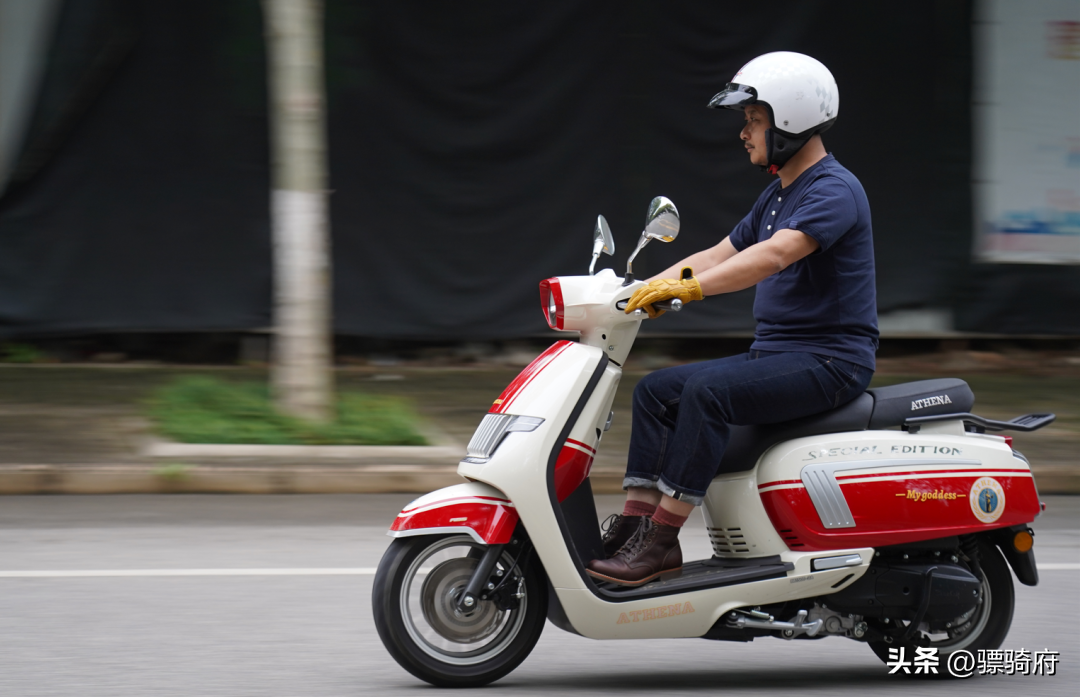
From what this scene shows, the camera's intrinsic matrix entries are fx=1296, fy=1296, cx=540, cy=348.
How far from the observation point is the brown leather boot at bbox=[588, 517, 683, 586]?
3879mm

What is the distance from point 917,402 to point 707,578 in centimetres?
87

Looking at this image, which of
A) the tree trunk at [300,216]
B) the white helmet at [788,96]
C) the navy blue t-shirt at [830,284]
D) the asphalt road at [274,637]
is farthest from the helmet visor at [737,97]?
the tree trunk at [300,216]

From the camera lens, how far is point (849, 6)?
11.0 metres

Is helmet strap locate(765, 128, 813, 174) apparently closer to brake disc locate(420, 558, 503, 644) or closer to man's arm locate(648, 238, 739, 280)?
man's arm locate(648, 238, 739, 280)

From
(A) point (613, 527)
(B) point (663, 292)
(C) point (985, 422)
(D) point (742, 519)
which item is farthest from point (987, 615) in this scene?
(B) point (663, 292)

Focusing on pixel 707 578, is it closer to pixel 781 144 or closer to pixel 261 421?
pixel 781 144

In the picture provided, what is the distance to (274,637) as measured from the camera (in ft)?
14.7

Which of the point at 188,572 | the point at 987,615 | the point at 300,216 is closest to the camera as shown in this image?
the point at 987,615

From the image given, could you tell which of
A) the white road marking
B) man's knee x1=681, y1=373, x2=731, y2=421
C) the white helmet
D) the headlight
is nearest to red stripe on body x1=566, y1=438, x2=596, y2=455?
the headlight

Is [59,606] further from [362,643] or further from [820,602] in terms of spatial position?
[820,602]

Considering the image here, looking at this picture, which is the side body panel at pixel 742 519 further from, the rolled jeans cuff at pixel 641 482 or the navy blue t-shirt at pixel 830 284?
the navy blue t-shirt at pixel 830 284

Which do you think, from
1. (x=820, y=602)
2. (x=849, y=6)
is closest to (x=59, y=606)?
(x=820, y=602)

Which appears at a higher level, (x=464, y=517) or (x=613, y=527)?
(x=464, y=517)

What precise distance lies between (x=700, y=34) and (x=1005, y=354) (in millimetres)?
3990
